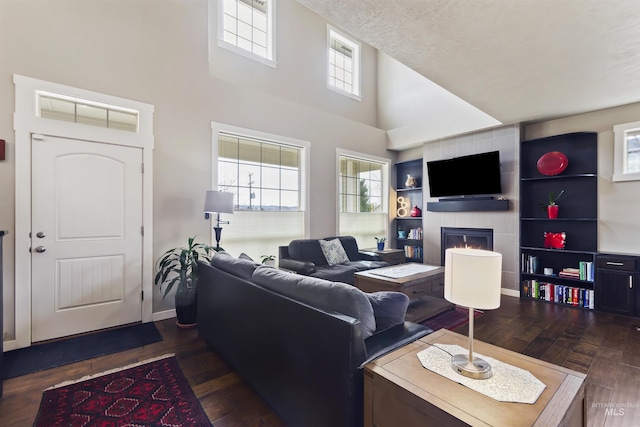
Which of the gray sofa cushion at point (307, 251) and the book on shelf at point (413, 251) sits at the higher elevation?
the gray sofa cushion at point (307, 251)

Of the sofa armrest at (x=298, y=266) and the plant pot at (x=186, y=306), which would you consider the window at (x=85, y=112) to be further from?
the sofa armrest at (x=298, y=266)

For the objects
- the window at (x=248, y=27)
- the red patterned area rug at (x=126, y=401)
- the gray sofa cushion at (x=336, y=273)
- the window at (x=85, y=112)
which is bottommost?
the red patterned area rug at (x=126, y=401)

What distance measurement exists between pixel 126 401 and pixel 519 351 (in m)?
3.16

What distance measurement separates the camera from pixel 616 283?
362cm

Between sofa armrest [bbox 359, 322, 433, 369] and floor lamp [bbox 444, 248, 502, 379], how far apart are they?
37cm

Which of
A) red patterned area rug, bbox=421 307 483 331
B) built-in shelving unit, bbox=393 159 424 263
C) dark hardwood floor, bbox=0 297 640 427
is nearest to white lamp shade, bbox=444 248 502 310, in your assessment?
dark hardwood floor, bbox=0 297 640 427

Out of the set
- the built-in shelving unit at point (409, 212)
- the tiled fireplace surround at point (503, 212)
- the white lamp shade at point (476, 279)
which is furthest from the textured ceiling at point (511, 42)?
the built-in shelving unit at point (409, 212)

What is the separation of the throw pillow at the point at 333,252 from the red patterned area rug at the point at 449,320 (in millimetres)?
1610

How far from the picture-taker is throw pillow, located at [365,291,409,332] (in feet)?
5.47

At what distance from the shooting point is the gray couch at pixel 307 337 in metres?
1.28

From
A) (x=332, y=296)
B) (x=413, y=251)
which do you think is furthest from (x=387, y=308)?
(x=413, y=251)

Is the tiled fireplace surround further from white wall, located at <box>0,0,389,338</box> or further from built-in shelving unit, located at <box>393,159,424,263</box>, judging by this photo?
white wall, located at <box>0,0,389,338</box>

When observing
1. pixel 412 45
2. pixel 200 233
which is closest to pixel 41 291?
pixel 200 233

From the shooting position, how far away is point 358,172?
585 cm
